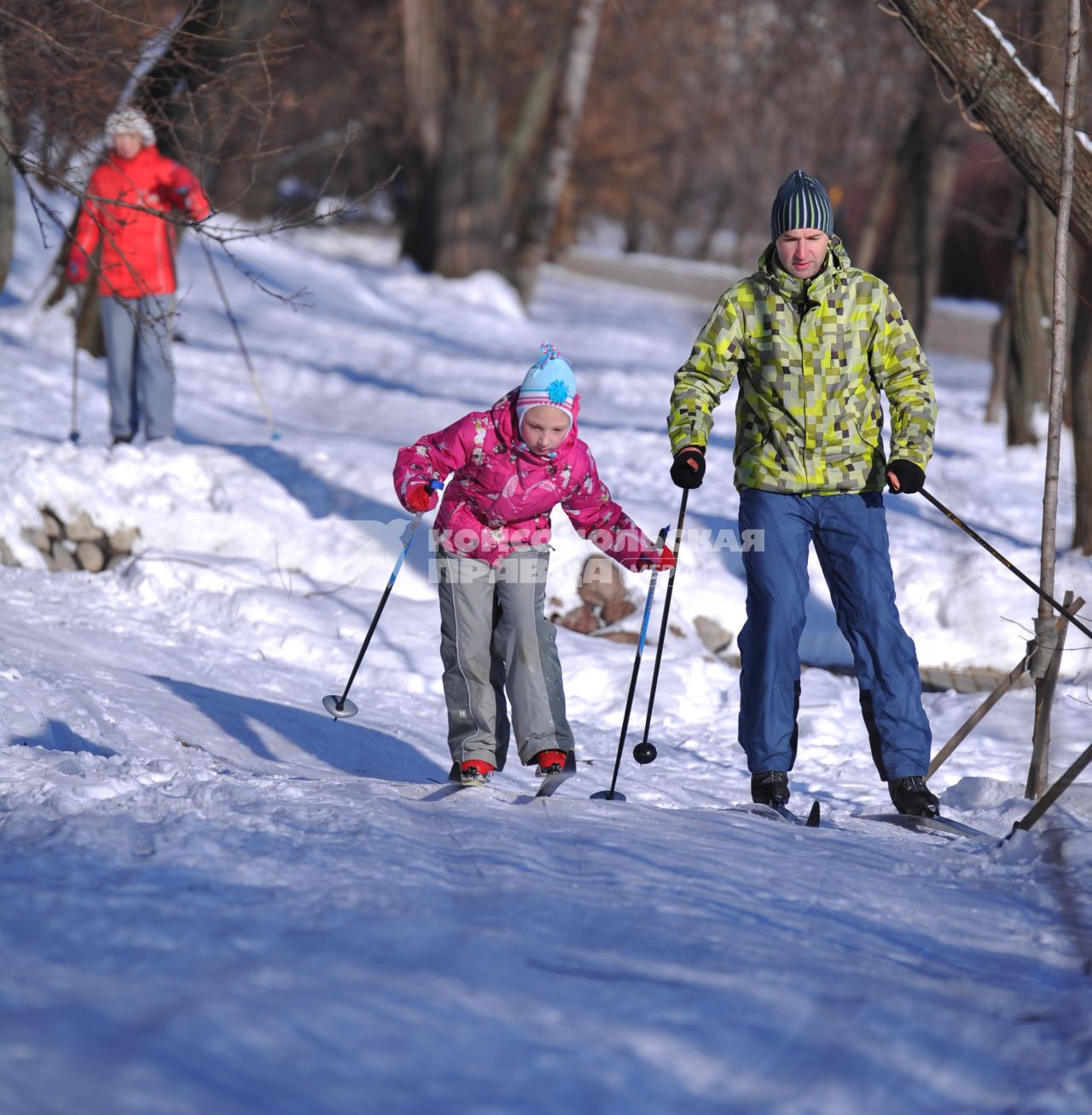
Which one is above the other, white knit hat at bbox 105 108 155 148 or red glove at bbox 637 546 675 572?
white knit hat at bbox 105 108 155 148

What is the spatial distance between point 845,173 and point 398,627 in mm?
32256

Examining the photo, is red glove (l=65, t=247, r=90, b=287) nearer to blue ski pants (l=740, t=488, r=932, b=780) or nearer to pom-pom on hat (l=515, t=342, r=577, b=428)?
pom-pom on hat (l=515, t=342, r=577, b=428)

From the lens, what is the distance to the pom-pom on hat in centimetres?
436

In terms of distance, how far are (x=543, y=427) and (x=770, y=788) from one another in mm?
1353

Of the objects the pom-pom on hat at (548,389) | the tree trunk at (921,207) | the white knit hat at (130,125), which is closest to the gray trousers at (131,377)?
the white knit hat at (130,125)

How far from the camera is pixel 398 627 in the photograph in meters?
6.93

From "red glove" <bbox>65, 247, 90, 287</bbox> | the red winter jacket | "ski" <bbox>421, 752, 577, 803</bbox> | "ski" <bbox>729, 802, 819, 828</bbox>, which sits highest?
the red winter jacket

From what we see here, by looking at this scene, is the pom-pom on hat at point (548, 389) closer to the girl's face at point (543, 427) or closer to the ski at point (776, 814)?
the girl's face at point (543, 427)

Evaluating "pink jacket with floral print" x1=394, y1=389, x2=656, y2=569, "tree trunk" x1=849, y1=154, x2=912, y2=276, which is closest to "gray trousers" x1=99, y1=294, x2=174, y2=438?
"pink jacket with floral print" x1=394, y1=389, x2=656, y2=569

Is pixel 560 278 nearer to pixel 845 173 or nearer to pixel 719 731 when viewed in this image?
pixel 845 173

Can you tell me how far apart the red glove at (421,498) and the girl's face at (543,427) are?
36 centimetres

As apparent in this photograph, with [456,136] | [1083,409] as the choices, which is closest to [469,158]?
[456,136]

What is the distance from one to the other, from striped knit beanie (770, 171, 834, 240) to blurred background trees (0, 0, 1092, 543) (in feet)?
4.95

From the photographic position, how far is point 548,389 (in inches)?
171
